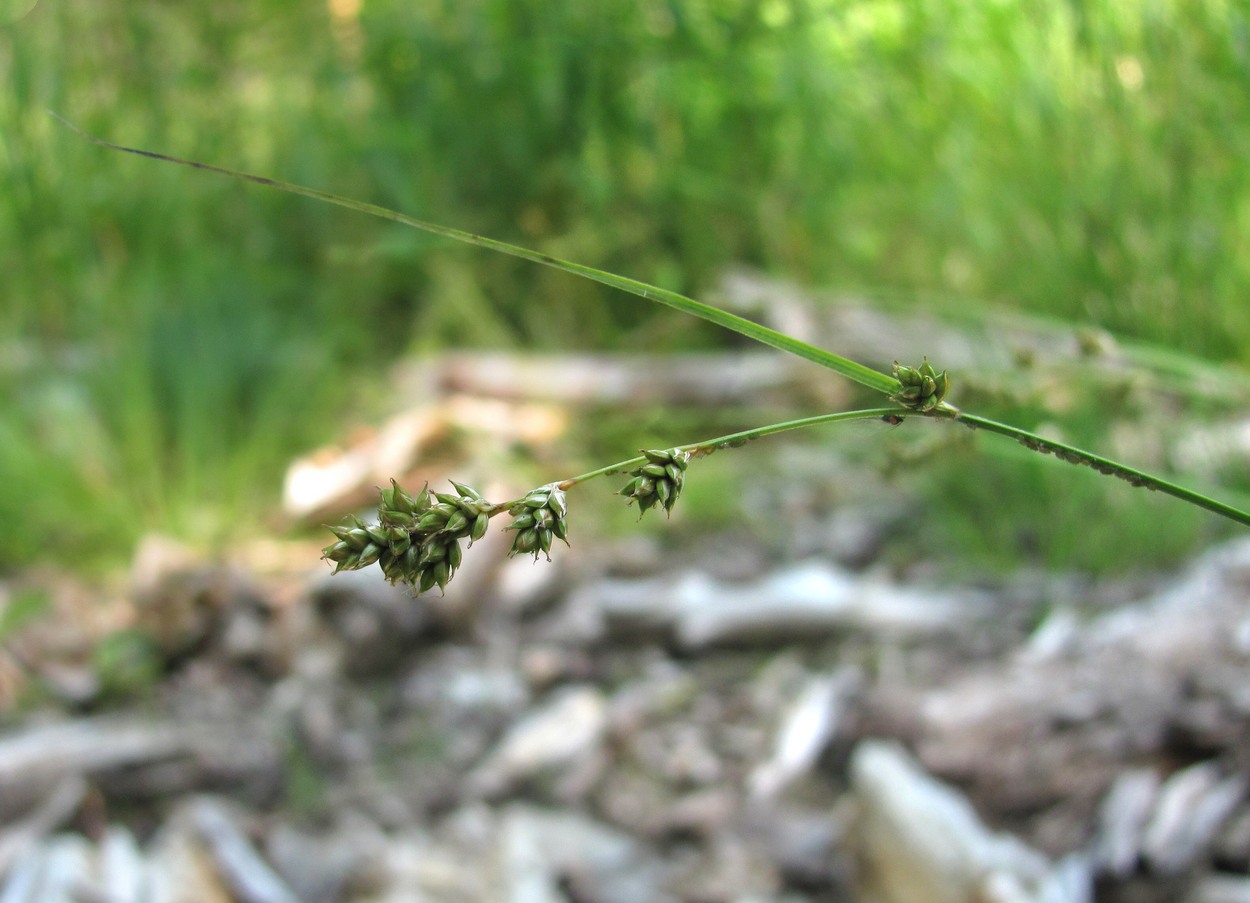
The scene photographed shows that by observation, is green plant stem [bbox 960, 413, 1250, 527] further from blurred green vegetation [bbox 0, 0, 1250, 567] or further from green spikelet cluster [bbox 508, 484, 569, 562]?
blurred green vegetation [bbox 0, 0, 1250, 567]

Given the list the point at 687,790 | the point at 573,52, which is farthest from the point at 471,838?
the point at 573,52

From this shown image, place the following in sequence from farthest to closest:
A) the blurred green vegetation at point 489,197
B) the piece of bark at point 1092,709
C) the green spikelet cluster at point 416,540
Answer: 1. the blurred green vegetation at point 489,197
2. the piece of bark at point 1092,709
3. the green spikelet cluster at point 416,540

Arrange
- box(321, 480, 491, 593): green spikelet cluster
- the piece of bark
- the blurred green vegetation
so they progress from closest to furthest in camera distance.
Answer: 1. box(321, 480, 491, 593): green spikelet cluster
2. the piece of bark
3. the blurred green vegetation

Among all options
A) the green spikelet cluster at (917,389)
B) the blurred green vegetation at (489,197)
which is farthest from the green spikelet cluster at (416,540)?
the blurred green vegetation at (489,197)

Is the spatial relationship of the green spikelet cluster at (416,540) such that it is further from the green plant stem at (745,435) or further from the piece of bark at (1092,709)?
the piece of bark at (1092,709)

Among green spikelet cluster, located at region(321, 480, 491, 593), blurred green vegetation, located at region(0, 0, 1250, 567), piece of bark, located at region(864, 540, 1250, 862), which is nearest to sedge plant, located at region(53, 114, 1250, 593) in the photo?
green spikelet cluster, located at region(321, 480, 491, 593)

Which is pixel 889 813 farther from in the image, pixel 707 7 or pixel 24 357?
pixel 24 357
